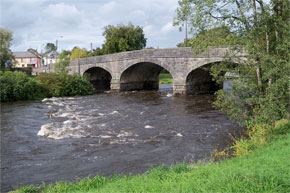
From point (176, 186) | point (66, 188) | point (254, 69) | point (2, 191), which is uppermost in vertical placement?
point (254, 69)

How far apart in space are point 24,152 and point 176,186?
23.0 ft

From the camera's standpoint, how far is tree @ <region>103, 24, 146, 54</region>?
155 ft

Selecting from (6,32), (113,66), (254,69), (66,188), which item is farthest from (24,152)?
(6,32)

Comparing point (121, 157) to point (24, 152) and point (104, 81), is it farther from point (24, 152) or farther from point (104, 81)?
point (104, 81)

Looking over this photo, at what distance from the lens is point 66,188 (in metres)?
5.79

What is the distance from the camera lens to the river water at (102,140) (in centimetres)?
813

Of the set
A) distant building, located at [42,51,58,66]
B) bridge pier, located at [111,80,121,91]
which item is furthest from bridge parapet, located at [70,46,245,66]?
distant building, located at [42,51,58,66]

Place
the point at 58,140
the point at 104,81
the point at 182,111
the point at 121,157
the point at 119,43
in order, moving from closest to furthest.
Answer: the point at 121,157 < the point at 58,140 < the point at 182,111 < the point at 104,81 < the point at 119,43

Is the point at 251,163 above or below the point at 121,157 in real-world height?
above

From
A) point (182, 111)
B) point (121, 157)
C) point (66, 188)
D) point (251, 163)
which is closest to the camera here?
point (251, 163)

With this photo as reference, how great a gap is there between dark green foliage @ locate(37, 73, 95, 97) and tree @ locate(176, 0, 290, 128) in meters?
19.6

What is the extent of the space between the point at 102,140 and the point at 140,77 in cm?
2261

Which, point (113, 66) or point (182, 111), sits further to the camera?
point (113, 66)

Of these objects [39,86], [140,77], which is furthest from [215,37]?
[140,77]
